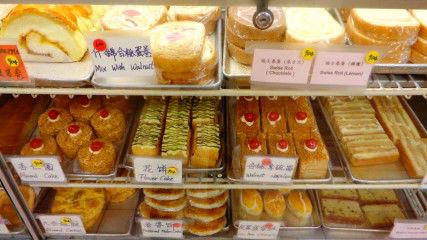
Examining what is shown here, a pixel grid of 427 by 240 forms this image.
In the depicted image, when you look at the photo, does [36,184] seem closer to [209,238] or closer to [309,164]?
[209,238]

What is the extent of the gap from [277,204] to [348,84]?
0.78 m

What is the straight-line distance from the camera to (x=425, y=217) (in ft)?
6.26

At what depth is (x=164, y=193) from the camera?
1840mm

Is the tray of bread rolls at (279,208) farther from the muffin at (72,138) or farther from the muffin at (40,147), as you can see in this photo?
the muffin at (40,147)

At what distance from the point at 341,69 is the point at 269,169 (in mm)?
517

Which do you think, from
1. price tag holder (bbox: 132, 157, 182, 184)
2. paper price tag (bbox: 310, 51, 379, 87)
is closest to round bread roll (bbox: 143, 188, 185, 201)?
price tag holder (bbox: 132, 157, 182, 184)

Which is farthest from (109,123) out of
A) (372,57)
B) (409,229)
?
(409,229)

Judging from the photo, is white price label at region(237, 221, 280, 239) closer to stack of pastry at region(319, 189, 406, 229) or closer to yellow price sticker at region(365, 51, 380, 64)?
stack of pastry at region(319, 189, 406, 229)

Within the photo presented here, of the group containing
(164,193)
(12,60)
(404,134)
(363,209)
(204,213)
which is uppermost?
(12,60)

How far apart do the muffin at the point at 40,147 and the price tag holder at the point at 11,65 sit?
367 mm

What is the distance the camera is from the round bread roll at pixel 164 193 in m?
1.82

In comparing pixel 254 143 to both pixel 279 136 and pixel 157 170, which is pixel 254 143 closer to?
pixel 279 136

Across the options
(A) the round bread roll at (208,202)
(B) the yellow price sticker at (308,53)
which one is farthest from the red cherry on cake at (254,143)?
(B) the yellow price sticker at (308,53)

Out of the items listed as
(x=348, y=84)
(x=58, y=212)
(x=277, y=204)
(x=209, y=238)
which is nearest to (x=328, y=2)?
(x=348, y=84)
